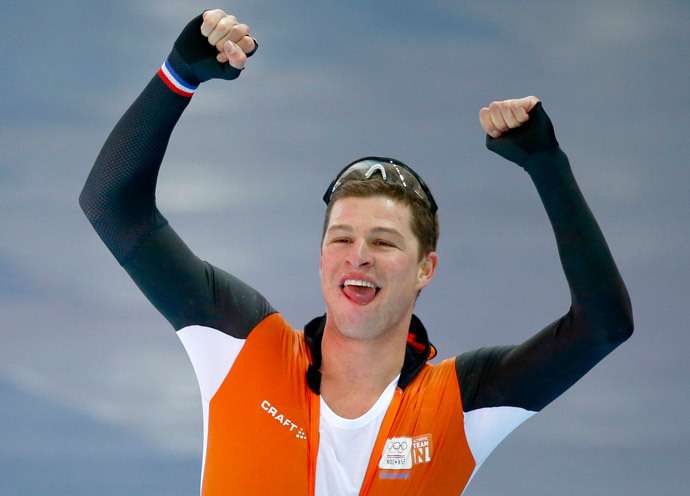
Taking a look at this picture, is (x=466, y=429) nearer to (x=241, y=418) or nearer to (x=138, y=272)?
(x=241, y=418)

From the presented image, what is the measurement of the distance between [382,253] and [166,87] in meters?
0.91

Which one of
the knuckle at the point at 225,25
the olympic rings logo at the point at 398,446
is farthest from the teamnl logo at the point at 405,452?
the knuckle at the point at 225,25

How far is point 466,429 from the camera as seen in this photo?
350 cm

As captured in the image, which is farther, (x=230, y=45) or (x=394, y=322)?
(x=394, y=322)

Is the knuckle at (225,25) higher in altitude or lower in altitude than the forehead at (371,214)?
higher

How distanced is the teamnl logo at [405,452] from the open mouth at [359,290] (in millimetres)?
485

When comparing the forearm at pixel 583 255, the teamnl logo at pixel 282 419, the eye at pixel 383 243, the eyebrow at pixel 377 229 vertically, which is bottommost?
the teamnl logo at pixel 282 419

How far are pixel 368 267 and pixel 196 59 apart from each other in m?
0.89

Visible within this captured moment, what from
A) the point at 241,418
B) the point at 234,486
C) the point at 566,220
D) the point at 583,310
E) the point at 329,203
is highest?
the point at 329,203

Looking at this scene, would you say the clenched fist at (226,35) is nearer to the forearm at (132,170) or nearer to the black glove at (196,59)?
the black glove at (196,59)

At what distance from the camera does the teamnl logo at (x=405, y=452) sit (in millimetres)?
3363

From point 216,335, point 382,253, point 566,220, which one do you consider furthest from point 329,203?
point 566,220

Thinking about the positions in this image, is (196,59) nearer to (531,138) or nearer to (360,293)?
(360,293)

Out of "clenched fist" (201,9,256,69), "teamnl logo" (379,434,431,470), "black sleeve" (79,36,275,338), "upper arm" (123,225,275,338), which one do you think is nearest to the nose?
"upper arm" (123,225,275,338)
